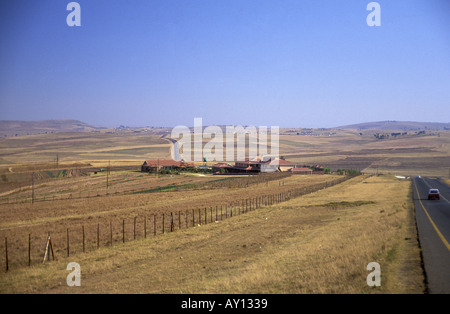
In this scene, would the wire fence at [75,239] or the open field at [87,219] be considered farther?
the open field at [87,219]

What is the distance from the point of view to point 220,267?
1551cm

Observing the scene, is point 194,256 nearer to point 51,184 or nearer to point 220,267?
point 220,267

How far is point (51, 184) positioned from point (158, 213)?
47.6 metres

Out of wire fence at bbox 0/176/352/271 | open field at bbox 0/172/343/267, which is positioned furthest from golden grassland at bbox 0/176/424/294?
open field at bbox 0/172/343/267

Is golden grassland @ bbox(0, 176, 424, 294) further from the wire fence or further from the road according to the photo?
the wire fence

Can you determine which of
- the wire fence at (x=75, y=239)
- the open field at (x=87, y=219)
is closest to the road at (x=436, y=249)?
the wire fence at (x=75, y=239)

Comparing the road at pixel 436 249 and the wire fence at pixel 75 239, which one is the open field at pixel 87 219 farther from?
the road at pixel 436 249

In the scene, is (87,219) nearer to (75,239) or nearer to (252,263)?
(75,239)

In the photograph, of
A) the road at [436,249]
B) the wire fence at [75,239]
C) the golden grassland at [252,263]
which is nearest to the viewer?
the road at [436,249]

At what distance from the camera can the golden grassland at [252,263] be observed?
1162 centimetres

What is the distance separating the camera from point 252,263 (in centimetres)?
1545

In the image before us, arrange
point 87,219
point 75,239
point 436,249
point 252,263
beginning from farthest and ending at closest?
point 87,219 < point 75,239 < point 252,263 < point 436,249

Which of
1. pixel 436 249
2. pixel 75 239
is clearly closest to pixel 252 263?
pixel 436 249

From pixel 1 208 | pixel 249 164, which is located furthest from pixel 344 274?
pixel 249 164
